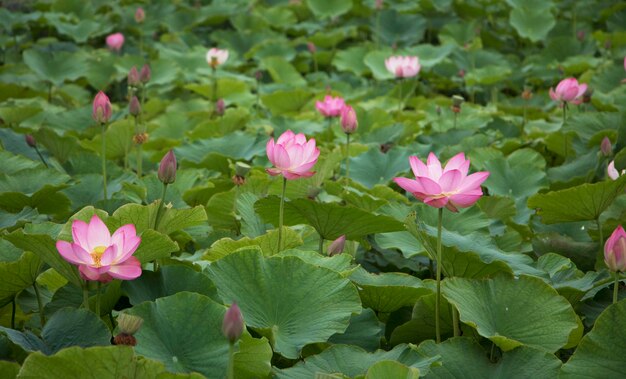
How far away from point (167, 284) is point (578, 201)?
849 millimetres

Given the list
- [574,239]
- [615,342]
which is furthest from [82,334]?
[574,239]

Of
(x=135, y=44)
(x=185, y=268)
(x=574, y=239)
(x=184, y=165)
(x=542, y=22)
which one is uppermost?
(x=185, y=268)

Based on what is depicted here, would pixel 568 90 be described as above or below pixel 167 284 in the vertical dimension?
below

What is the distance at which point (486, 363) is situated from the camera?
50.1 inches

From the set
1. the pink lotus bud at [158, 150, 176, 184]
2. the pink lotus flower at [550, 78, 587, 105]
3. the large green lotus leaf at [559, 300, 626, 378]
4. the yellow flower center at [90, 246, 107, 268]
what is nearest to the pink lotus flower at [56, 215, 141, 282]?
the yellow flower center at [90, 246, 107, 268]

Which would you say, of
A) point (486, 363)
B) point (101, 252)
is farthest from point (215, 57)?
point (486, 363)

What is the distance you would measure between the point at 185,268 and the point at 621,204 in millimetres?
1062

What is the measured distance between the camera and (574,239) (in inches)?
77.6

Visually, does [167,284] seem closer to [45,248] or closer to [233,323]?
[45,248]

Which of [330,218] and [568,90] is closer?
[330,218]

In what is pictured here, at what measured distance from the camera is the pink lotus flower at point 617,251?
4.09ft

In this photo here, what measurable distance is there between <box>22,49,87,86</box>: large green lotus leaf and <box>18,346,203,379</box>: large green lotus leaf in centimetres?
272

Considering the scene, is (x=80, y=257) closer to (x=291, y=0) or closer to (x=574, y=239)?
(x=574, y=239)

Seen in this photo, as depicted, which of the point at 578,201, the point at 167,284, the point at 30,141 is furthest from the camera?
the point at 30,141
